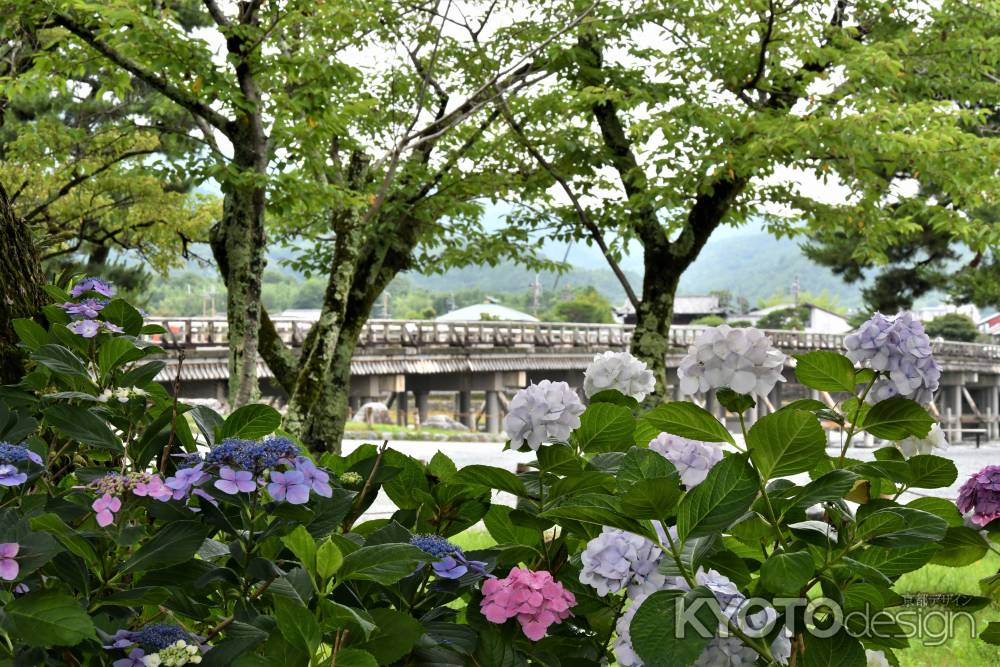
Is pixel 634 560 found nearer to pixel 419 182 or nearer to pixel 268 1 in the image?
pixel 268 1

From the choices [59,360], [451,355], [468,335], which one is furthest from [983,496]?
[468,335]

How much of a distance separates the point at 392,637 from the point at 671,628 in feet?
1.16

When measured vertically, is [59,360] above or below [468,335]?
above

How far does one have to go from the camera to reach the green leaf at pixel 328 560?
42.0 inches

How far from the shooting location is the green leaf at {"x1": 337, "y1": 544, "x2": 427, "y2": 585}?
1.06 meters

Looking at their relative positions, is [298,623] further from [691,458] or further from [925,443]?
[925,443]

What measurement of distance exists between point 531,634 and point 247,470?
47cm

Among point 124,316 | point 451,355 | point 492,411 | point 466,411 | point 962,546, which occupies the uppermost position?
point 124,316

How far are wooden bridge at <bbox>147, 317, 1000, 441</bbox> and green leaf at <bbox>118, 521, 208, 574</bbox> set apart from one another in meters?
23.5

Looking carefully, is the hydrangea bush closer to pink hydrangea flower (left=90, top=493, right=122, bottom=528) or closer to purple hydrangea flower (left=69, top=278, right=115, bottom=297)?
pink hydrangea flower (left=90, top=493, right=122, bottom=528)

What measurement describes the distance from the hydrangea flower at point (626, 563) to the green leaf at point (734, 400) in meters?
0.25

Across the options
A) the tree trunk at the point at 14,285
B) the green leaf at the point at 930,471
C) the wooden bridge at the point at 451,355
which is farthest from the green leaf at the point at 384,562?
the wooden bridge at the point at 451,355

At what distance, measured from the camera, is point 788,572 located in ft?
3.59

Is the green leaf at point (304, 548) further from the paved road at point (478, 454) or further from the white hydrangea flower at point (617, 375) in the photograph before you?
the paved road at point (478, 454)
